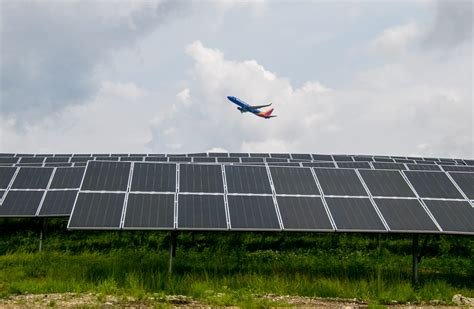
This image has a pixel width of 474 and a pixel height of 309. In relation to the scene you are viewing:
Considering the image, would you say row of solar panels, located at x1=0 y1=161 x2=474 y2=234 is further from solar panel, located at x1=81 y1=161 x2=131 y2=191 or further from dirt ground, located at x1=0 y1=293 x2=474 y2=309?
dirt ground, located at x1=0 y1=293 x2=474 y2=309

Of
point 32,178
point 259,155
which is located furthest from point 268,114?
point 32,178

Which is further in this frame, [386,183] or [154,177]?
[386,183]

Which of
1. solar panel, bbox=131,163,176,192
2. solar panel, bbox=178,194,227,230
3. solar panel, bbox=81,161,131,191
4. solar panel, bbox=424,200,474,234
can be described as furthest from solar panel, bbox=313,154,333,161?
solar panel, bbox=178,194,227,230

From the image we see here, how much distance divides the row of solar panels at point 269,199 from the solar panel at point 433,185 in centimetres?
4

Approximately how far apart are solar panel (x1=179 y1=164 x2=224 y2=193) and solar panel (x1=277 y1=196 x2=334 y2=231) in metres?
2.15

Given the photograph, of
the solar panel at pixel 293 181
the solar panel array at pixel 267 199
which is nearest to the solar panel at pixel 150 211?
the solar panel array at pixel 267 199

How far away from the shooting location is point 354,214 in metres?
14.0

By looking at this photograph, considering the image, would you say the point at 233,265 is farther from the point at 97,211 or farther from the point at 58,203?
the point at 58,203

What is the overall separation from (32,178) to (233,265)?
10992 mm

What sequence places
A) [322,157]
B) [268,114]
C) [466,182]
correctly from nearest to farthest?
[466,182] → [322,157] → [268,114]

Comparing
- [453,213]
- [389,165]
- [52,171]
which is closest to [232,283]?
[453,213]

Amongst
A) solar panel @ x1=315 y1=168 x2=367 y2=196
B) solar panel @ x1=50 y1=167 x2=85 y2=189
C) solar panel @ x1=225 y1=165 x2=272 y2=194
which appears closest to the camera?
solar panel @ x1=225 y1=165 x2=272 y2=194

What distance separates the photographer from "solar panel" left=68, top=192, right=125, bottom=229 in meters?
12.7

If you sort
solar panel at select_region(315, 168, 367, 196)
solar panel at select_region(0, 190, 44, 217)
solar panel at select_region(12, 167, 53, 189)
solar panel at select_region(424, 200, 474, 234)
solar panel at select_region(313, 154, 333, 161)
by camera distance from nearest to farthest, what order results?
solar panel at select_region(424, 200, 474, 234) → solar panel at select_region(315, 168, 367, 196) → solar panel at select_region(0, 190, 44, 217) → solar panel at select_region(12, 167, 53, 189) → solar panel at select_region(313, 154, 333, 161)
